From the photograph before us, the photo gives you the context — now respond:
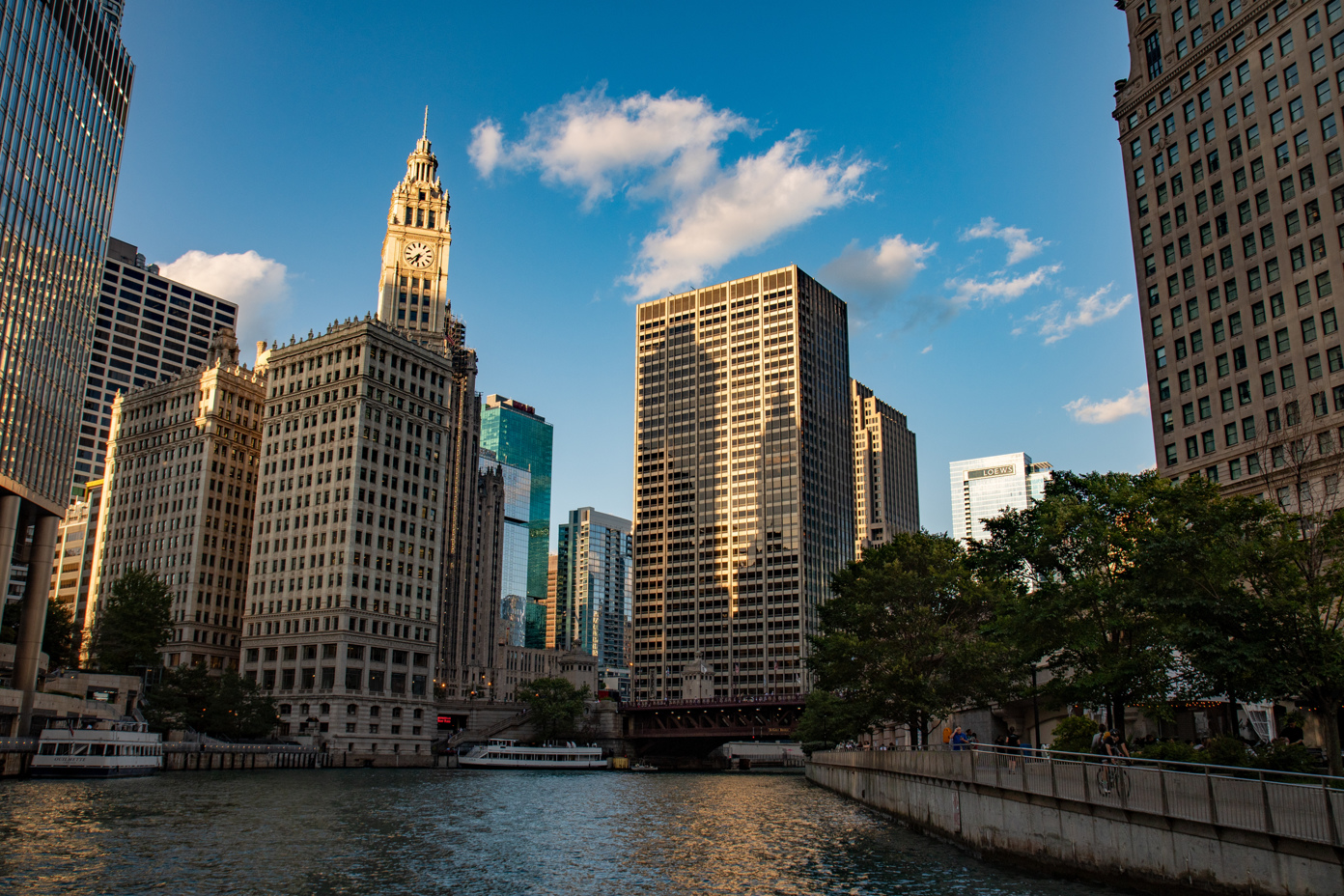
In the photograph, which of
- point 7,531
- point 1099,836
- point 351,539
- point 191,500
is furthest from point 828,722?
point 191,500

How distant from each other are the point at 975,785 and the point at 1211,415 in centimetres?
6493

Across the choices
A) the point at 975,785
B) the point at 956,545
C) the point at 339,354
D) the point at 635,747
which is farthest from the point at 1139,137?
the point at 635,747

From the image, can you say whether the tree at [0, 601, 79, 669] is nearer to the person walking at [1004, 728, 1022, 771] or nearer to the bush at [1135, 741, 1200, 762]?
the person walking at [1004, 728, 1022, 771]

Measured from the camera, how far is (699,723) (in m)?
180

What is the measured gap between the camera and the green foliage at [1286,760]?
117ft

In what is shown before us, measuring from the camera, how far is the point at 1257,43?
92.2 m

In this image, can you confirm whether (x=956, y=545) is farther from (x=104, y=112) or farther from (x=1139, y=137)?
(x=104, y=112)

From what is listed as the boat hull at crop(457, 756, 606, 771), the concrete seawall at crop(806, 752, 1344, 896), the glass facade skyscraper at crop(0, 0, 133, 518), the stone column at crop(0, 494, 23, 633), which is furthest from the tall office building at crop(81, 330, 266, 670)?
the concrete seawall at crop(806, 752, 1344, 896)

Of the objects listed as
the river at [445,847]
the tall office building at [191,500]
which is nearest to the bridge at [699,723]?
the tall office building at [191,500]

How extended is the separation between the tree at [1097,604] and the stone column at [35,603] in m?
80.6

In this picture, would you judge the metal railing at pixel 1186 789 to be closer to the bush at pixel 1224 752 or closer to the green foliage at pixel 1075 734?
the bush at pixel 1224 752

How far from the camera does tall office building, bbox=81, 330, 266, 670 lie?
164250 mm

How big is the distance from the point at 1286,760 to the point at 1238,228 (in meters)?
70.8

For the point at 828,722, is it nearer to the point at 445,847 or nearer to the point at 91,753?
the point at 445,847
